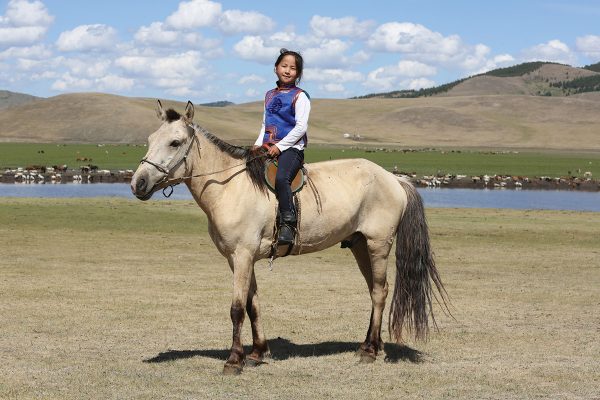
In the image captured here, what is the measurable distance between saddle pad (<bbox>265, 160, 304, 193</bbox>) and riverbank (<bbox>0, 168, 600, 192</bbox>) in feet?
148

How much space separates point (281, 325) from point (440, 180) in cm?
4782

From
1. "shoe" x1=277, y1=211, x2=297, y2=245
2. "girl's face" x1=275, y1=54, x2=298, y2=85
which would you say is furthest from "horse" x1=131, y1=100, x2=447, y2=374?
→ "girl's face" x1=275, y1=54, x2=298, y2=85

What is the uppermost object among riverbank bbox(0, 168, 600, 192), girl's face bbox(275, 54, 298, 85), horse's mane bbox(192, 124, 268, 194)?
girl's face bbox(275, 54, 298, 85)

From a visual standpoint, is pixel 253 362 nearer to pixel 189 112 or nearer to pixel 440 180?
pixel 189 112

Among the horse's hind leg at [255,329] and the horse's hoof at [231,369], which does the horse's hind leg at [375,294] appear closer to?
the horse's hind leg at [255,329]

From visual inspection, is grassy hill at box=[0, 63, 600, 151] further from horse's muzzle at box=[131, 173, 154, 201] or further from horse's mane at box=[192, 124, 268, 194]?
horse's muzzle at box=[131, 173, 154, 201]

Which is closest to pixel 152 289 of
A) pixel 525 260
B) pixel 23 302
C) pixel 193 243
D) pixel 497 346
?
pixel 23 302

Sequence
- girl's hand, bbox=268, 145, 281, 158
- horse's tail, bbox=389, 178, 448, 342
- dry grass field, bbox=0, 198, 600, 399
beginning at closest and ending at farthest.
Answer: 1. dry grass field, bbox=0, 198, 600, 399
2. girl's hand, bbox=268, 145, 281, 158
3. horse's tail, bbox=389, 178, 448, 342

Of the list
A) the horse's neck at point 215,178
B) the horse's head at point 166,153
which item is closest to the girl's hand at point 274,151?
the horse's neck at point 215,178

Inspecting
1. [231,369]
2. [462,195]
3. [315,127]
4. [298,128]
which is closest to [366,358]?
[231,369]

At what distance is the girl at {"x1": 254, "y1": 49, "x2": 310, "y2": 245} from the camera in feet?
30.9

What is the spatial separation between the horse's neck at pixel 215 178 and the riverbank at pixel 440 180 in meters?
45.0

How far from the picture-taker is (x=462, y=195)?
162 feet

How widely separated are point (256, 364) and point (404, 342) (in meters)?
2.31
